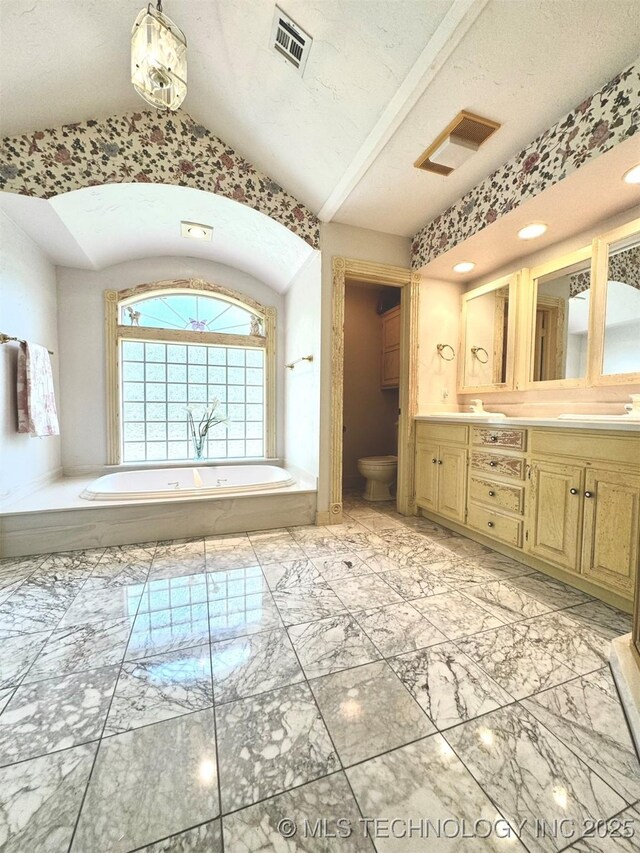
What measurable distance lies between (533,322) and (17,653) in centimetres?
340

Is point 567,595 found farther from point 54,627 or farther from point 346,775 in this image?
point 54,627

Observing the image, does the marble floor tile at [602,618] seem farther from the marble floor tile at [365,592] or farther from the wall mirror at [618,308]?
the wall mirror at [618,308]

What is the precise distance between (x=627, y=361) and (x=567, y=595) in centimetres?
137

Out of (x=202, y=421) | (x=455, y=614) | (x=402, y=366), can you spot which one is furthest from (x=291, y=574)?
(x=202, y=421)

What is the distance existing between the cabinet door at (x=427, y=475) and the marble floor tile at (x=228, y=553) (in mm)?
1473

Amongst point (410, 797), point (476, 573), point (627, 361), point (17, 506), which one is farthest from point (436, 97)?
point (17, 506)

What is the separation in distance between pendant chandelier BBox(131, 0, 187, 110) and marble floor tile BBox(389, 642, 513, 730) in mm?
2456

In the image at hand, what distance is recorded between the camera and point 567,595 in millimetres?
1695

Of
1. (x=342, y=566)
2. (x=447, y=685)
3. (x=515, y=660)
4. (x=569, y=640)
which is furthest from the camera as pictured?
(x=342, y=566)

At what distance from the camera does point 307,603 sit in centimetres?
160

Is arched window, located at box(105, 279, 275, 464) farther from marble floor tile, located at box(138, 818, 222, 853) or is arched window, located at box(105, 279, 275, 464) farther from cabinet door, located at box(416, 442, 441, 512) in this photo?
marble floor tile, located at box(138, 818, 222, 853)

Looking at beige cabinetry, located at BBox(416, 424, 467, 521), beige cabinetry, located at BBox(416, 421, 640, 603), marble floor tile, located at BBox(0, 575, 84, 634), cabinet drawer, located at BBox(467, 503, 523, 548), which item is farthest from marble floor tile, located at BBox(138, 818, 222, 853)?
beige cabinetry, located at BBox(416, 424, 467, 521)

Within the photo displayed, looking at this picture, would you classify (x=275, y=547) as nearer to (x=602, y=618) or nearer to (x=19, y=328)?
(x=602, y=618)

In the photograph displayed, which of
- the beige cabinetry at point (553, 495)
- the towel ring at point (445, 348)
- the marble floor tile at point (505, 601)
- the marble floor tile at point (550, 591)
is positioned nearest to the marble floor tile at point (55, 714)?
the marble floor tile at point (505, 601)
